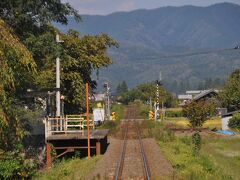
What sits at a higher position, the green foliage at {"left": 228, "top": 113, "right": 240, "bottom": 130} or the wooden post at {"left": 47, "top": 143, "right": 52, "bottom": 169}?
the green foliage at {"left": 228, "top": 113, "right": 240, "bottom": 130}

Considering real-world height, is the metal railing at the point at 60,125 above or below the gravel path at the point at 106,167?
above

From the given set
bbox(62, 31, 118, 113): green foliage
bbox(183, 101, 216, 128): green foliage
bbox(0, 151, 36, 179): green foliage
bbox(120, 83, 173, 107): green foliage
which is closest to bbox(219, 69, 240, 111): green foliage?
bbox(183, 101, 216, 128): green foliage

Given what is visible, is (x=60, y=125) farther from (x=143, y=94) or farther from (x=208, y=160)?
(x=143, y=94)

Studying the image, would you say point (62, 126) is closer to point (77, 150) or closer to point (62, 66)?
point (77, 150)

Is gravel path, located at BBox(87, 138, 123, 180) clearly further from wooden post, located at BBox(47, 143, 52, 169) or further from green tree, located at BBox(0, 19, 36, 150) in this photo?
green tree, located at BBox(0, 19, 36, 150)

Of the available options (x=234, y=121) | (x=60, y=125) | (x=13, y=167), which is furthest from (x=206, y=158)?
(x=234, y=121)

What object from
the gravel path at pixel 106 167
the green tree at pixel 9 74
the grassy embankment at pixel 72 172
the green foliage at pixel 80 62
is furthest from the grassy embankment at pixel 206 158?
the green foliage at pixel 80 62

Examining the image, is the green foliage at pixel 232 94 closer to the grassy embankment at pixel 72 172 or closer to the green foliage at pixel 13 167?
the grassy embankment at pixel 72 172

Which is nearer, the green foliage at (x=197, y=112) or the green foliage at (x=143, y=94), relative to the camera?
the green foliage at (x=197, y=112)

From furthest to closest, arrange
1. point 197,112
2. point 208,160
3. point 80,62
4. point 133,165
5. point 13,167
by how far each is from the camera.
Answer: point 197,112 < point 80,62 < point 208,160 < point 133,165 < point 13,167

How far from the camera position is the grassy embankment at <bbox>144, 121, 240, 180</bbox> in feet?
66.0

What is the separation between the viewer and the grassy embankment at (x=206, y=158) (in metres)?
20.1

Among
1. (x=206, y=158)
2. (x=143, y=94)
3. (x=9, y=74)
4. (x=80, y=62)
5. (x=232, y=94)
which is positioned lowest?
(x=206, y=158)

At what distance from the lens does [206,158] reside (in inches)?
1025
